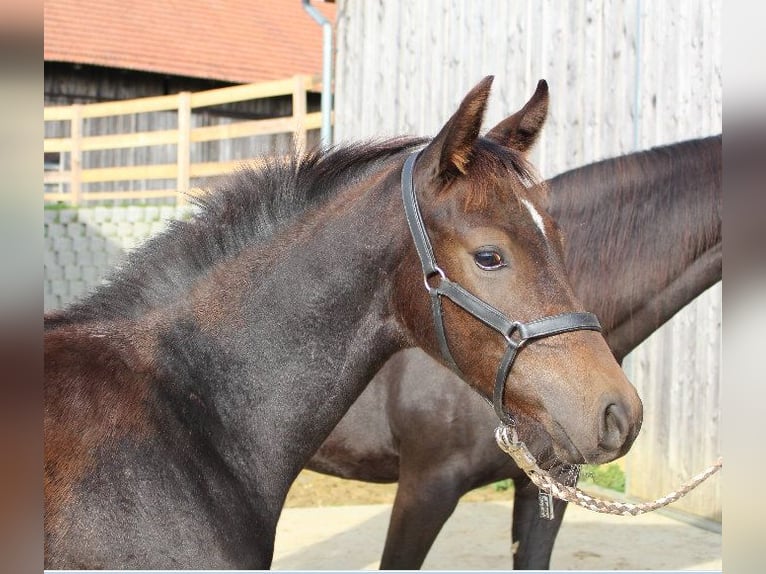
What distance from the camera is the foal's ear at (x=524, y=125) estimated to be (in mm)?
2279

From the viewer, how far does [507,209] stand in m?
1.98

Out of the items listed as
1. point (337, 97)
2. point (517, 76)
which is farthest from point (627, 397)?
point (337, 97)

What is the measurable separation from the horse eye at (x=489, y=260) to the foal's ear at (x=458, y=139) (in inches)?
8.1

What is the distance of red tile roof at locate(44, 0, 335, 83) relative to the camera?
17.7 metres

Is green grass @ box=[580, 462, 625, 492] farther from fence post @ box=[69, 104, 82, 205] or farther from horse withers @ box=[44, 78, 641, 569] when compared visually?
fence post @ box=[69, 104, 82, 205]

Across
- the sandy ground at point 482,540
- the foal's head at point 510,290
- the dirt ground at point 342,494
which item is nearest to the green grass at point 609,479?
the dirt ground at point 342,494

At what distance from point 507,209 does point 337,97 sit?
803 centimetres

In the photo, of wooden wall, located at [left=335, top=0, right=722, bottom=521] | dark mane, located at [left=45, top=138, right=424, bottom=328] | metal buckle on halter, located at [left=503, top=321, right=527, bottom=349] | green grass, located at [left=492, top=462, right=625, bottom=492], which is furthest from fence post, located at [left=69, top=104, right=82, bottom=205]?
metal buckle on halter, located at [left=503, top=321, right=527, bottom=349]

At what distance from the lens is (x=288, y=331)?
2.10 meters

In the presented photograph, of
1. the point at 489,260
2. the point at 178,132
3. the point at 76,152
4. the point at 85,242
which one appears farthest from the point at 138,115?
the point at 489,260

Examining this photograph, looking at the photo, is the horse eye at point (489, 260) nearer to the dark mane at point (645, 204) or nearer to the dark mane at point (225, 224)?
the dark mane at point (225, 224)

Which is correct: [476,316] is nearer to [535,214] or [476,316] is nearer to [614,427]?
[535,214]

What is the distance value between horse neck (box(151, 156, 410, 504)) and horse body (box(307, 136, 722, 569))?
1.36 metres
